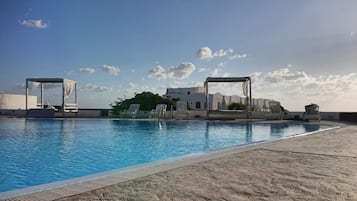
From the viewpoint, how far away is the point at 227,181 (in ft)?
9.36

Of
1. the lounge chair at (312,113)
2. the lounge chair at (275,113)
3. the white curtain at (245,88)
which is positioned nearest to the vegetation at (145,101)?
the white curtain at (245,88)

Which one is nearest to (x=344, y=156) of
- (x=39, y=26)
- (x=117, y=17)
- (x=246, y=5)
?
(x=246, y=5)

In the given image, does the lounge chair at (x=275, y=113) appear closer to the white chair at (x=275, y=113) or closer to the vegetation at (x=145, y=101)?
the white chair at (x=275, y=113)

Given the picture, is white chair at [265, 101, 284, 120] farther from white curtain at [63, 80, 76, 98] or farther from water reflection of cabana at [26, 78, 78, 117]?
white curtain at [63, 80, 76, 98]

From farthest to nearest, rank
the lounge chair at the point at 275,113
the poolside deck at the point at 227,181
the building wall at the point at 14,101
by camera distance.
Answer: the building wall at the point at 14,101 → the lounge chair at the point at 275,113 → the poolside deck at the point at 227,181

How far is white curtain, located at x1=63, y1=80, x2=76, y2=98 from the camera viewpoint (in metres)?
20.7

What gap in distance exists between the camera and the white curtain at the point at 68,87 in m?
20.7

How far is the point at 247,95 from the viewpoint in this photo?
19031 mm

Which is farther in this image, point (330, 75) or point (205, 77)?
point (205, 77)

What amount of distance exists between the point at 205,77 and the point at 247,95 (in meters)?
2.88

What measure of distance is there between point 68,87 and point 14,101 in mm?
10577

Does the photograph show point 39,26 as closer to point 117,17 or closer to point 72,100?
point 117,17

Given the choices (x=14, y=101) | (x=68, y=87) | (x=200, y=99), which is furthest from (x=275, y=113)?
(x=14, y=101)

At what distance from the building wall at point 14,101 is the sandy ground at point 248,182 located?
27.6 metres
